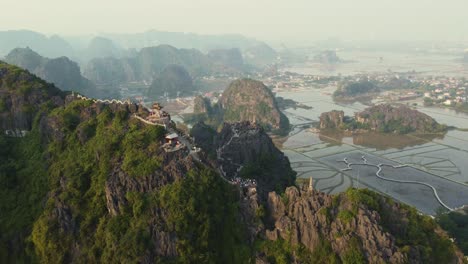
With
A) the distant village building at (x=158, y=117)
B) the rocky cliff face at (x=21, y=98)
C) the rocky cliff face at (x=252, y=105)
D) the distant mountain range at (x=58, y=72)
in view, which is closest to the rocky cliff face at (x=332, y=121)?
the rocky cliff face at (x=252, y=105)

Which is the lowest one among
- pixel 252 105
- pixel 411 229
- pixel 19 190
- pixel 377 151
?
pixel 377 151

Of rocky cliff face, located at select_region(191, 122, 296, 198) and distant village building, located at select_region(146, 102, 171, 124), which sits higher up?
distant village building, located at select_region(146, 102, 171, 124)

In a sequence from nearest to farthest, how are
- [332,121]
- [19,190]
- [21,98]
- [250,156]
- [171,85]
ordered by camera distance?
[19,190]
[21,98]
[250,156]
[332,121]
[171,85]

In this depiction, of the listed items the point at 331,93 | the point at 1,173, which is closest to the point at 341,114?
the point at 331,93

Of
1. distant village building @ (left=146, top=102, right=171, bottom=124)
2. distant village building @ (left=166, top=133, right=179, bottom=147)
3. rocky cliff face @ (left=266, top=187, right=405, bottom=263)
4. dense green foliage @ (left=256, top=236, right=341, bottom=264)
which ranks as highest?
distant village building @ (left=146, top=102, right=171, bottom=124)

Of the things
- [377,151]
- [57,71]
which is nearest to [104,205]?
[377,151]

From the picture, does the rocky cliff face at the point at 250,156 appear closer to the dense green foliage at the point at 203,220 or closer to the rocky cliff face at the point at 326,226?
the dense green foliage at the point at 203,220

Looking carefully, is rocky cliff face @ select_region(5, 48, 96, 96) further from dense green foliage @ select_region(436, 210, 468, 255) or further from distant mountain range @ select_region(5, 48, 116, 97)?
dense green foliage @ select_region(436, 210, 468, 255)

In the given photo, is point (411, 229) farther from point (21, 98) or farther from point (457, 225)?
point (21, 98)

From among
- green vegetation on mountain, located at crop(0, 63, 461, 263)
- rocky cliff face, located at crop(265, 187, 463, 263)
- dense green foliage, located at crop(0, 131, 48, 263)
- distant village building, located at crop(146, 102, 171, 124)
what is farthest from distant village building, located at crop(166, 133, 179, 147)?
dense green foliage, located at crop(0, 131, 48, 263)

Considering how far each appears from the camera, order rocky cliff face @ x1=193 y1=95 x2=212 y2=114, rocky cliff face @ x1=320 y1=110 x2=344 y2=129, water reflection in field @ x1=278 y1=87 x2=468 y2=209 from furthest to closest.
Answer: rocky cliff face @ x1=193 y1=95 x2=212 y2=114 → rocky cliff face @ x1=320 y1=110 x2=344 y2=129 → water reflection in field @ x1=278 y1=87 x2=468 y2=209
